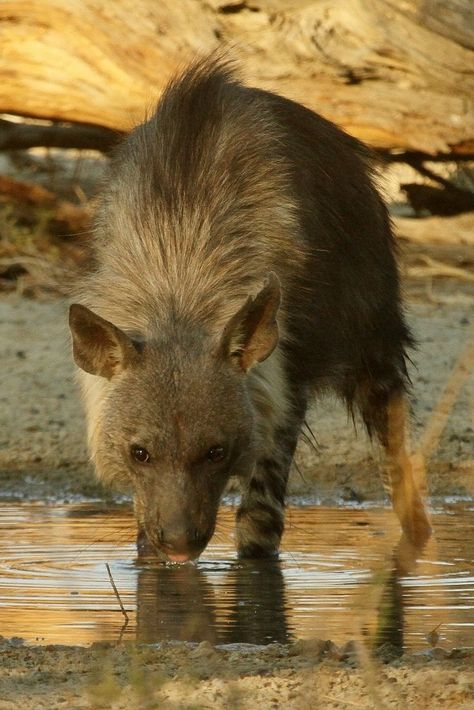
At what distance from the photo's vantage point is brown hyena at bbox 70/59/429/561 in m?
4.84

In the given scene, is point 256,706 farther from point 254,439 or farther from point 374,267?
point 374,267

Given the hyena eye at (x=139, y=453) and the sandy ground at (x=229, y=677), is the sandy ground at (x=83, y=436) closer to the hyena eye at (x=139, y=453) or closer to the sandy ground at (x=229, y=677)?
the hyena eye at (x=139, y=453)

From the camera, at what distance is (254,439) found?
5117mm

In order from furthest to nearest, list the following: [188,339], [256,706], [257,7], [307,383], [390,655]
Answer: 1. [257,7]
2. [307,383]
3. [188,339]
4. [390,655]
5. [256,706]

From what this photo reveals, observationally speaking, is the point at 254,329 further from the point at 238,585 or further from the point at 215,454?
the point at 238,585

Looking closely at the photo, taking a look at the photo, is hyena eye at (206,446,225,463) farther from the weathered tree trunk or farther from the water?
the weathered tree trunk

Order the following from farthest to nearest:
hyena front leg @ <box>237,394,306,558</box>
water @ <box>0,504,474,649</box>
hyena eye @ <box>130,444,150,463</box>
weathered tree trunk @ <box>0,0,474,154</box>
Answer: weathered tree trunk @ <box>0,0,474,154</box> → hyena front leg @ <box>237,394,306,558</box> → hyena eye @ <box>130,444,150,463</box> → water @ <box>0,504,474,649</box>

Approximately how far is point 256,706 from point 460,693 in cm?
44

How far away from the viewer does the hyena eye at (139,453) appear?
4828 mm

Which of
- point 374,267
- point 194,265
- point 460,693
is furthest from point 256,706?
point 374,267

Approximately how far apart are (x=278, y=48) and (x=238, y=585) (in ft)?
15.0

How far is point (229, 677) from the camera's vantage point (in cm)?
359

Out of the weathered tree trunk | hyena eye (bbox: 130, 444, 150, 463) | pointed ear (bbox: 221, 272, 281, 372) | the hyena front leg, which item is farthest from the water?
the weathered tree trunk

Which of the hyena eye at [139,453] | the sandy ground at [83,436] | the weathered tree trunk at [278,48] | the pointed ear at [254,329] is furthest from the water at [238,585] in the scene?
the weathered tree trunk at [278,48]
